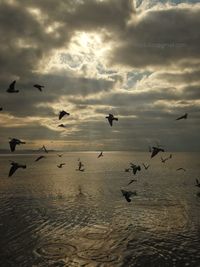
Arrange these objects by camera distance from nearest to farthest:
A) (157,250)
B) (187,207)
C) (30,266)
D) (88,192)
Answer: (30,266) < (157,250) < (187,207) < (88,192)

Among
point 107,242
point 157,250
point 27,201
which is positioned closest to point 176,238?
point 157,250

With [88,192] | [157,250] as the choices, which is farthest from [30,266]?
[88,192]

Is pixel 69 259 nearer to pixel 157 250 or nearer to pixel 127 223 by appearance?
pixel 157 250

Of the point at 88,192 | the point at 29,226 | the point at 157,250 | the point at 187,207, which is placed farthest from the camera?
the point at 88,192

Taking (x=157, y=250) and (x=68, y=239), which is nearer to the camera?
(x=157, y=250)

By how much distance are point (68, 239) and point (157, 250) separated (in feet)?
34.7

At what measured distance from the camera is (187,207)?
6606cm

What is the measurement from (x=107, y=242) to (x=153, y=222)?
12621 mm

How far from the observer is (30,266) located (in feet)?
118

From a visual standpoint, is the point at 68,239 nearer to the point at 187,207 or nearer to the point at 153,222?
the point at 153,222

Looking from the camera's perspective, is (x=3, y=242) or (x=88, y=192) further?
(x=88, y=192)

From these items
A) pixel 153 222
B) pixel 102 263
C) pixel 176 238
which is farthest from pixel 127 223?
pixel 102 263

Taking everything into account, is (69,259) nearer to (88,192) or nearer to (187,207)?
(187,207)

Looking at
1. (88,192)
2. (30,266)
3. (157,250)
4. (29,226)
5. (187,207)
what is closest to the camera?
(30,266)
